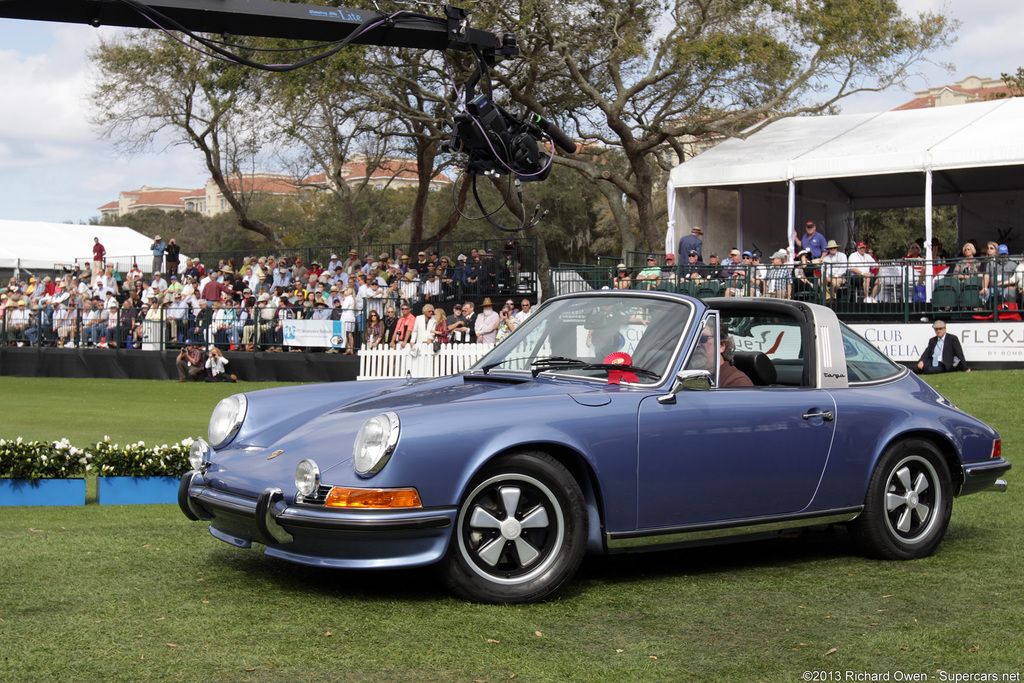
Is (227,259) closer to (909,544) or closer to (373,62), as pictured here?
(373,62)

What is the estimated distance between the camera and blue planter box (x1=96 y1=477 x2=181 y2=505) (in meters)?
8.07

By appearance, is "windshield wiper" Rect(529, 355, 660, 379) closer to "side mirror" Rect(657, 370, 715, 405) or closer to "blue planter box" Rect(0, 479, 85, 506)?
"side mirror" Rect(657, 370, 715, 405)

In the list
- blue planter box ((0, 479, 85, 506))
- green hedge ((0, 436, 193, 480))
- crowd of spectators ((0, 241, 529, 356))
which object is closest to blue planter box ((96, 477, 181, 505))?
green hedge ((0, 436, 193, 480))

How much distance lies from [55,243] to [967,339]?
4523cm

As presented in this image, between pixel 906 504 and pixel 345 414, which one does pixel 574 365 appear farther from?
pixel 906 504

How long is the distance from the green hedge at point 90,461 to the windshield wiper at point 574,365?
340cm

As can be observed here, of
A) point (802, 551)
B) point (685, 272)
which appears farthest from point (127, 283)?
point (802, 551)

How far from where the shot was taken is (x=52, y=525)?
22.9ft

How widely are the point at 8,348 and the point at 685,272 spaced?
21.2 m

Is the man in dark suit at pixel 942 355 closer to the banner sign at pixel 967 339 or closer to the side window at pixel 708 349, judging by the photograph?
the banner sign at pixel 967 339

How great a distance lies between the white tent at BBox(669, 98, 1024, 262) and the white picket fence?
709 cm

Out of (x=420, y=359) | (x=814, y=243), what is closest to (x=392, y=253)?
(x=420, y=359)

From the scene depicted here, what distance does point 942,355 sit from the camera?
1800 centimetres

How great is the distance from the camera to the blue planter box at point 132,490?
8.07 metres
